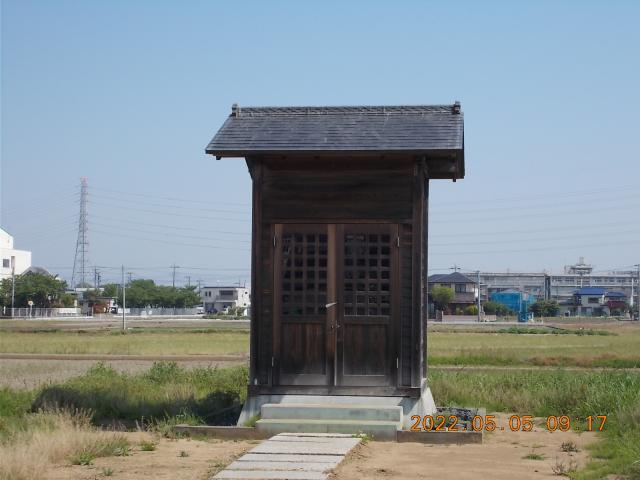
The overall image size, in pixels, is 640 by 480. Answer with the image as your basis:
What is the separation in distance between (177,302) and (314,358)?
522 ft

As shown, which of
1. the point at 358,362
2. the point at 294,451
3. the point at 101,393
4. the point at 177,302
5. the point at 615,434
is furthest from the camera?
the point at 177,302

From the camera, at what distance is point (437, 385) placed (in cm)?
1808

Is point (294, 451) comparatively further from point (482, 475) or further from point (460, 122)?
point (460, 122)

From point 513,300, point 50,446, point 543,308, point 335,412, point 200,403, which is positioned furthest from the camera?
point 513,300

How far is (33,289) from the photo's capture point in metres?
119

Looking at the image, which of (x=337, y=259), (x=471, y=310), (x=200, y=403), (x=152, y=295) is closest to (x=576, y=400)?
(x=337, y=259)

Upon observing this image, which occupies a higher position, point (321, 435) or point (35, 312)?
point (35, 312)

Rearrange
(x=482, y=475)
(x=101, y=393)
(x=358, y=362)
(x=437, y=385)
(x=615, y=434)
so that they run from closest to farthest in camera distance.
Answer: (x=482, y=475) → (x=615, y=434) → (x=358, y=362) → (x=101, y=393) → (x=437, y=385)

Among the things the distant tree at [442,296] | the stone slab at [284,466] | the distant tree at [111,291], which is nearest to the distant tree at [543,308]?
the distant tree at [442,296]

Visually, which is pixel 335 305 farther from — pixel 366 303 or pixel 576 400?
pixel 576 400

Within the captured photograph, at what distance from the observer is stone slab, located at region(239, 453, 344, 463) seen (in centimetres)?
1072

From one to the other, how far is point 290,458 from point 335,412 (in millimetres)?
2931

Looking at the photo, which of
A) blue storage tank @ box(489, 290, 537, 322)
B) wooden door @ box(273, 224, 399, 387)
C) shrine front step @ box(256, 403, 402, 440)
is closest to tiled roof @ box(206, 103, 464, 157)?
wooden door @ box(273, 224, 399, 387)

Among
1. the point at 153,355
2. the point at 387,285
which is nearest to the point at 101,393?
the point at 387,285
